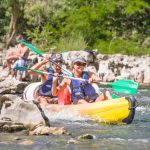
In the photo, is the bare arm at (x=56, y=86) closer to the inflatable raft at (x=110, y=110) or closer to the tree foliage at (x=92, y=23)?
the inflatable raft at (x=110, y=110)

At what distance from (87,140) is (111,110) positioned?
186 centimetres

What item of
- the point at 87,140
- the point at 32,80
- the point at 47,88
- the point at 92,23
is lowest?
the point at 87,140

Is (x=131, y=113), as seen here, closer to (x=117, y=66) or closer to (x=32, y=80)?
(x=32, y=80)

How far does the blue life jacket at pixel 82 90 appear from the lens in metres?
8.45

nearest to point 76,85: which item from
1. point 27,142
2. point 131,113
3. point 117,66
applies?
point 131,113

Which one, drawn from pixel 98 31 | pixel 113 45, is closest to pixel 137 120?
pixel 113 45

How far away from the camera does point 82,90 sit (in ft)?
27.9

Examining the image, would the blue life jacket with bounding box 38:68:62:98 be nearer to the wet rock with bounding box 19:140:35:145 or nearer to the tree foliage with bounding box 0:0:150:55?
the wet rock with bounding box 19:140:35:145

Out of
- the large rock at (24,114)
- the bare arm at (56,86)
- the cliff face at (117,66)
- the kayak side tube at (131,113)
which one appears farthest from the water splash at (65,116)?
the cliff face at (117,66)

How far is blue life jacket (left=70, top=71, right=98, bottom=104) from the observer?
333 inches

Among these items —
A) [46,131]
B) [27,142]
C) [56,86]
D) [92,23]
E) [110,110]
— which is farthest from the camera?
[92,23]

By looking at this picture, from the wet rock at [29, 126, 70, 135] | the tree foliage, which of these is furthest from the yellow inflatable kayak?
the tree foliage

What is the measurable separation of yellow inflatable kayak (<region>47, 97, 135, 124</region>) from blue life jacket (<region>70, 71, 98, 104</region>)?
1.25 ft

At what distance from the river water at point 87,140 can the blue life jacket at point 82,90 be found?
0.45 m
